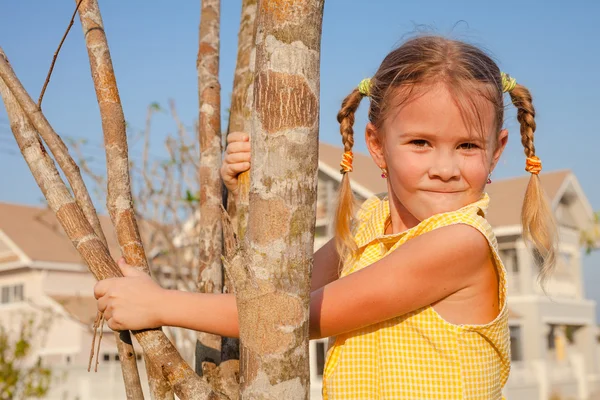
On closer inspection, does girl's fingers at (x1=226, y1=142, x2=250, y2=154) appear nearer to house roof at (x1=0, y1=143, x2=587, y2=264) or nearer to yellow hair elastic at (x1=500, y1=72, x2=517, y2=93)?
yellow hair elastic at (x1=500, y1=72, x2=517, y2=93)

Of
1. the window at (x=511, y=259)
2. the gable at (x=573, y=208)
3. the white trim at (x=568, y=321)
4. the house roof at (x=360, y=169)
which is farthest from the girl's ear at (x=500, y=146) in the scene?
the gable at (x=573, y=208)

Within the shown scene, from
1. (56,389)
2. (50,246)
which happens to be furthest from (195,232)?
(50,246)

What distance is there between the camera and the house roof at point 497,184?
60.8ft

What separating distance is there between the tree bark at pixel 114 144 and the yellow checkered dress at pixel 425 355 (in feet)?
1.61

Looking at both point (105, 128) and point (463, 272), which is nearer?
point (463, 272)

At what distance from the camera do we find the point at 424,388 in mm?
1877

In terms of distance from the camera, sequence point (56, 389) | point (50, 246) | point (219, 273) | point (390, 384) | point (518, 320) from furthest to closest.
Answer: point (50, 246)
point (518, 320)
point (56, 389)
point (219, 273)
point (390, 384)

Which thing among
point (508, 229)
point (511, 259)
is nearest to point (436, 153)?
point (508, 229)

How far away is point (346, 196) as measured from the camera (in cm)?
221

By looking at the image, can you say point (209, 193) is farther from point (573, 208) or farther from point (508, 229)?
point (573, 208)

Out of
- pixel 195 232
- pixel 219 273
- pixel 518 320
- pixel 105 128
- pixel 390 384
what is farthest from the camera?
pixel 518 320

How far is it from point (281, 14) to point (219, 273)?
4.22ft

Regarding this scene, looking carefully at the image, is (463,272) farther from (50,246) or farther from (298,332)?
(50,246)

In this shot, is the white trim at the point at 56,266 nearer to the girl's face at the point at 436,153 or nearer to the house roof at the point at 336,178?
the house roof at the point at 336,178
